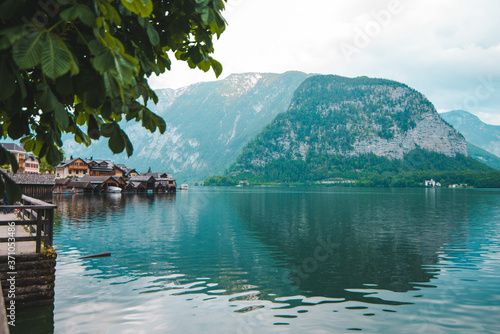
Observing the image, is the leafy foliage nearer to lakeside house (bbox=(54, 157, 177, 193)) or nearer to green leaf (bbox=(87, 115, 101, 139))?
green leaf (bbox=(87, 115, 101, 139))

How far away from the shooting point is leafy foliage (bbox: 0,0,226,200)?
3234 mm

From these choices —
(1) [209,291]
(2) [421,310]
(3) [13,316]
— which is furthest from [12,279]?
(2) [421,310]

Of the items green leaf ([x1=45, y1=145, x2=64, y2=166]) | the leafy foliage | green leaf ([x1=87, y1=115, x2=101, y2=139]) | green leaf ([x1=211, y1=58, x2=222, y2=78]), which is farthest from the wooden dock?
green leaf ([x1=211, y1=58, x2=222, y2=78])

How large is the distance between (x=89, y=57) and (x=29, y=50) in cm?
162

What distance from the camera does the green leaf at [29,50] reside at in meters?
3.07

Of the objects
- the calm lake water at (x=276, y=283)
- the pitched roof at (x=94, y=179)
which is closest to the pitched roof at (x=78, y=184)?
the pitched roof at (x=94, y=179)

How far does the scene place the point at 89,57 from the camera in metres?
4.68

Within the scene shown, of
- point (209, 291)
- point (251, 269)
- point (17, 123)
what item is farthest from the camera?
point (251, 269)

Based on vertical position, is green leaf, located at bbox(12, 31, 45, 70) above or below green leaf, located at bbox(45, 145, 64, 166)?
above

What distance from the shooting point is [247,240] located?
34.6 metres

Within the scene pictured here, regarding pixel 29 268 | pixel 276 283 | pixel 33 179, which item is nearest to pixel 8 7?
pixel 29 268

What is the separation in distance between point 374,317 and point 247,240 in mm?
20618

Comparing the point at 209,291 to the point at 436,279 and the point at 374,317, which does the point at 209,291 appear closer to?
the point at 374,317

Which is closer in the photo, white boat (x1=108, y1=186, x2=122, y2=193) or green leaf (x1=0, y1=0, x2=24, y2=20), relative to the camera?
green leaf (x1=0, y1=0, x2=24, y2=20)
